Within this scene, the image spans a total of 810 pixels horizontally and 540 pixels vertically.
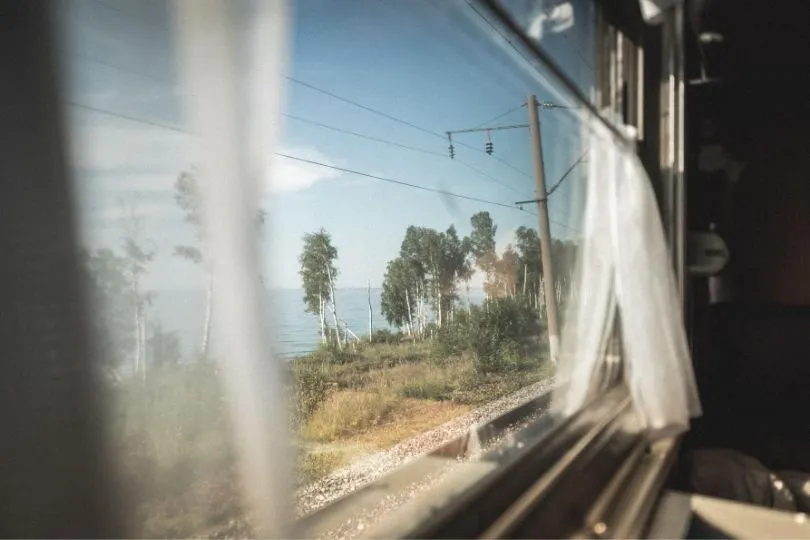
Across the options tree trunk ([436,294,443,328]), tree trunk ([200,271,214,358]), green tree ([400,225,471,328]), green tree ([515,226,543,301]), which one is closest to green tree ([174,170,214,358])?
tree trunk ([200,271,214,358])

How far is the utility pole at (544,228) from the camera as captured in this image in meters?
1.46

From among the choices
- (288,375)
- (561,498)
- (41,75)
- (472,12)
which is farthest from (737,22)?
(41,75)

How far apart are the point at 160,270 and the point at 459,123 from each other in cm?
82

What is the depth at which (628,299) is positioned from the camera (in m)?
1.63

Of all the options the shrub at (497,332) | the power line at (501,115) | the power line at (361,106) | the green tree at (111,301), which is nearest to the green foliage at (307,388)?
the green tree at (111,301)

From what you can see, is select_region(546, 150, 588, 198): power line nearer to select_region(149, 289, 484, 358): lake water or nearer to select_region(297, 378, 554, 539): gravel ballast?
select_region(297, 378, 554, 539): gravel ballast

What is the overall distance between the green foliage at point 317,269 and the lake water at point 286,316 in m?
0.02

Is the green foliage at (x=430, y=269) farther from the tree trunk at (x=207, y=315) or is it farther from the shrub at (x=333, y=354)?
the tree trunk at (x=207, y=315)

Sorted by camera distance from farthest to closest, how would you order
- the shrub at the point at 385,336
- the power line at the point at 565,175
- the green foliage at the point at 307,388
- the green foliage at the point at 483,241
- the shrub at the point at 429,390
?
the power line at the point at 565,175, the green foliage at the point at 483,241, the shrub at the point at 429,390, the shrub at the point at 385,336, the green foliage at the point at 307,388

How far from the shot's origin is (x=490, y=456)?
106 cm

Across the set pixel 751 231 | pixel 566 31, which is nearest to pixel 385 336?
pixel 566 31

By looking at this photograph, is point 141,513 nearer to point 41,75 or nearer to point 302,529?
point 302,529

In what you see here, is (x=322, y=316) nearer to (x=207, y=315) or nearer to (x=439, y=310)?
(x=207, y=315)

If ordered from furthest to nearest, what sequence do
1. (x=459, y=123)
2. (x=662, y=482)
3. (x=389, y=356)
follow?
(x=662, y=482) → (x=459, y=123) → (x=389, y=356)
